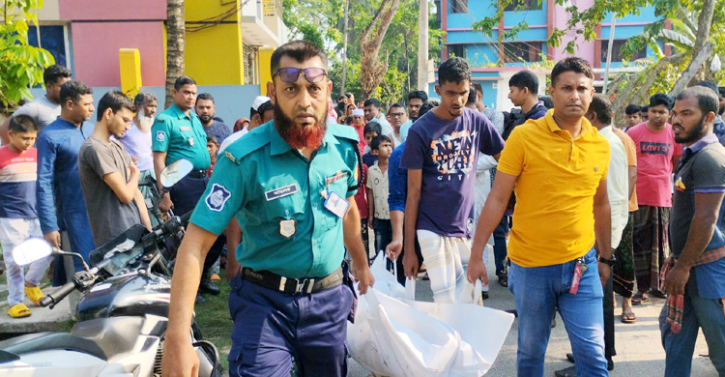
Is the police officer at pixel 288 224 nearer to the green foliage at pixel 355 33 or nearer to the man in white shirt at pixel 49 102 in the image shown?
the man in white shirt at pixel 49 102

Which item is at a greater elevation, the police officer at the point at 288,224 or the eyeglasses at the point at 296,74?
the eyeglasses at the point at 296,74

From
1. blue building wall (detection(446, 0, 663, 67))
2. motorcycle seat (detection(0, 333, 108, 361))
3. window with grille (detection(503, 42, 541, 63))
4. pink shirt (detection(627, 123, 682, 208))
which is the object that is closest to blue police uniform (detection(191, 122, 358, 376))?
motorcycle seat (detection(0, 333, 108, 361))

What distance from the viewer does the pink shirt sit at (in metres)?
6.68

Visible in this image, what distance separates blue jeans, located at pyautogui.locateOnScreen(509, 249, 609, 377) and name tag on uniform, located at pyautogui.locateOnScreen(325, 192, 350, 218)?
4.33 feet

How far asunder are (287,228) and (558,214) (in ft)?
5.28

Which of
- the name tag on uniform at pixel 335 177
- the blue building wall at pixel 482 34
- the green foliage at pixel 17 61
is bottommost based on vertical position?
the name tag on uniform at pixel 335 177

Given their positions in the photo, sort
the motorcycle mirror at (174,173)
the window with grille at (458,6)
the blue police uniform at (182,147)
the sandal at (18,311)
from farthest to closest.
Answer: the window with grille at (458,6) → the blue police uniform at (182,147) → the sandal at (18,311) → the motorcycle mirror at (174,173)

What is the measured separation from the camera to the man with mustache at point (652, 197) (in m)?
6.53

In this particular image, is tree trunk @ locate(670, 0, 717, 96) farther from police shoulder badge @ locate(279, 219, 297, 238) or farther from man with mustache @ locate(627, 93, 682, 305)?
police shoulder badge @ locate(279, 219, 297, 238)

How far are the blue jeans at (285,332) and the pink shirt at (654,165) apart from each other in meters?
4.76

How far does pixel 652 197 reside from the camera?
6.68 metres

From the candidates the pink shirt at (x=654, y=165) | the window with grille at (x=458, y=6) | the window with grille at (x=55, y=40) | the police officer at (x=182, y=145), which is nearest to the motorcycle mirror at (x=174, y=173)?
the police officer at (x=182, y=145)

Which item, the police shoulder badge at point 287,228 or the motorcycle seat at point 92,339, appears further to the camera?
the police shoulder badge at point 287,228

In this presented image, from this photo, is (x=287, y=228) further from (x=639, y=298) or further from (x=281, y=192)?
(x=639, y=298)
